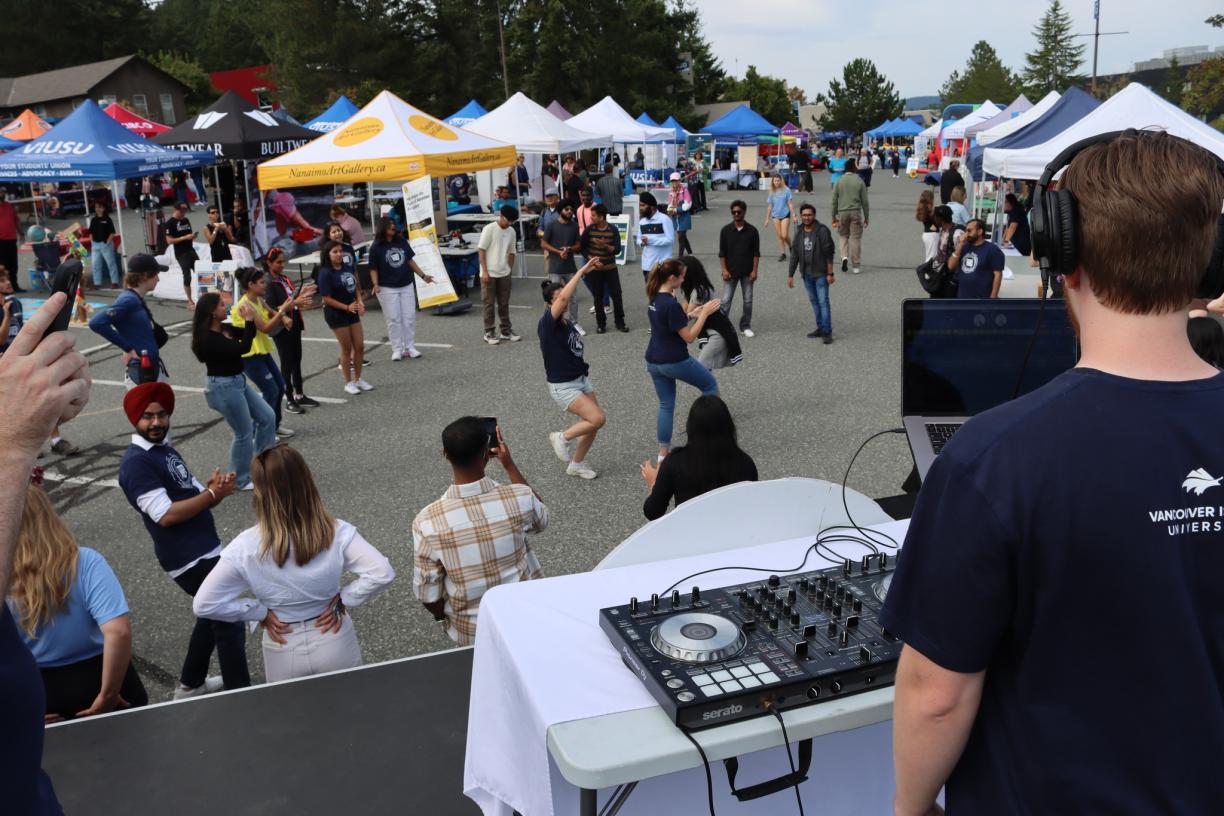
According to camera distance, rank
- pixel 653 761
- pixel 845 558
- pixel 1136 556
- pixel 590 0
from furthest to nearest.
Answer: pixel 590 0 → pixel 845 558 → pixel 653 761 → pixel 1136 556

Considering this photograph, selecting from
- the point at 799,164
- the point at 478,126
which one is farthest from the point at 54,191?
the point at 799,164

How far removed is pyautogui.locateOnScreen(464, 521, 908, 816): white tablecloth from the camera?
210 centimetres

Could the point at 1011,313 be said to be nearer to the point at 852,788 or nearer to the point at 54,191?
the point at 852,788

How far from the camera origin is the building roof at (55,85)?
165ft

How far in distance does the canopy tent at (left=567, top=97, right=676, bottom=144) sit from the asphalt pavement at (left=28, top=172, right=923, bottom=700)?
11035 mm

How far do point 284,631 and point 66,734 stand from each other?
84 cm

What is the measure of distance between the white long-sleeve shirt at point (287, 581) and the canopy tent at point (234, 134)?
16.0 meters

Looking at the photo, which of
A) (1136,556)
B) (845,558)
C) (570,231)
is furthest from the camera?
(570,231)

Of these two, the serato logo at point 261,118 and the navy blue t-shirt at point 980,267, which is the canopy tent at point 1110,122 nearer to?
the navy blue t-shirt at point 980,267

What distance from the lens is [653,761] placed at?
74.4 inches

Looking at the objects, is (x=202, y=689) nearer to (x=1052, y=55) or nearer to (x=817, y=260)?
(x=817, y=260)

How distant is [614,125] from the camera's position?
24.8m

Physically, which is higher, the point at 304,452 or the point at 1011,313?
the point at 1011,313

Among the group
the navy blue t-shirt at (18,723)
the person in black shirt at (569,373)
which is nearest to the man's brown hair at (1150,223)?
the navy blue t-shirt at (18,723)
